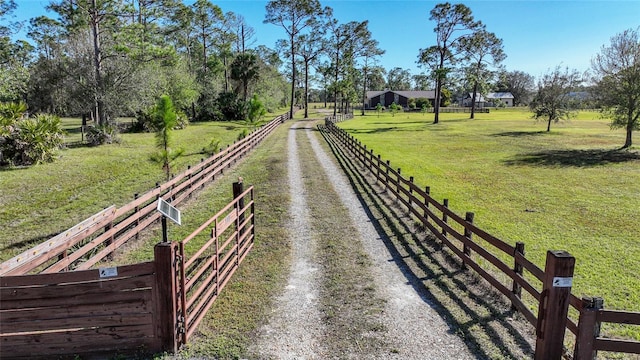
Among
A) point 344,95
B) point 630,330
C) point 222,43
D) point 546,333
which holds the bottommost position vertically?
point 630,330

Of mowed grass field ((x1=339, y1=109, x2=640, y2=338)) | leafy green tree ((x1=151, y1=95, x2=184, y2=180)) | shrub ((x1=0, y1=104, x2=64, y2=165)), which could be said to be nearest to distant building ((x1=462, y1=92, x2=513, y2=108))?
mowed grass field ((x1=339, y1=109, x2=640, y2=338))

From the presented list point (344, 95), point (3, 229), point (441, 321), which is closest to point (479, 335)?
point (441, 321)

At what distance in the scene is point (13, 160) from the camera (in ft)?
50.1

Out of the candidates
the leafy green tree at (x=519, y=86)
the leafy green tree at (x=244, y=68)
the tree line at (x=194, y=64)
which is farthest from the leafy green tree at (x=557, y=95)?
the leafy green tree at (x=519, y=86)

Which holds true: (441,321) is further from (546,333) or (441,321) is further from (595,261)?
(595,261)

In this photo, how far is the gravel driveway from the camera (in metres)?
4.70

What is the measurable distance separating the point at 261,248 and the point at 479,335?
463cm

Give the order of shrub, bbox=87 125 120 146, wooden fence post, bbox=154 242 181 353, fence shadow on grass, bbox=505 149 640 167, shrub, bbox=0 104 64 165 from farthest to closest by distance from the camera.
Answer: shrub, bbox=87 125 120 146, fence shadow on grass, bbox=505 149 640 167, shrub, bbox=0 104 64 165, wooden fence post, bbox=154 242 181 353

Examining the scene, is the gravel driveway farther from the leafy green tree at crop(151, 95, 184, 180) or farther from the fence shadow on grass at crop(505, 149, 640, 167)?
the fence shadow on grass at crop(505, 149, 640, 167)

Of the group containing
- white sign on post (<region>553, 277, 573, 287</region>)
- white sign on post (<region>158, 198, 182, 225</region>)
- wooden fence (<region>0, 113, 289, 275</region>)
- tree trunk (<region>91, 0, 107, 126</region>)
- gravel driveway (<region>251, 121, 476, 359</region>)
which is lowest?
gravel driveway (<region>251, 121, 476, 359</region>)

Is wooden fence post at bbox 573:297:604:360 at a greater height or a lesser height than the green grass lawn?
greater

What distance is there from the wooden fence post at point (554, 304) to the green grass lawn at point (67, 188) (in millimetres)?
9717

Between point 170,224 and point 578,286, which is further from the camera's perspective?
point 170,224

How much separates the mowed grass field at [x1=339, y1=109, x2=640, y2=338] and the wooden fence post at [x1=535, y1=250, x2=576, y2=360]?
2.48 meters
